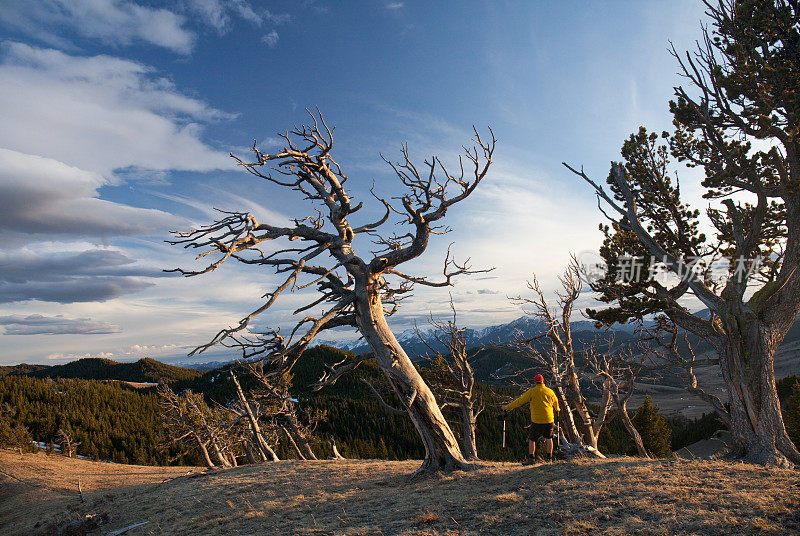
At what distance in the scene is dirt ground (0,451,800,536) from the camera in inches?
203

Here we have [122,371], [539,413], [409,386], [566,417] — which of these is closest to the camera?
[539,413]

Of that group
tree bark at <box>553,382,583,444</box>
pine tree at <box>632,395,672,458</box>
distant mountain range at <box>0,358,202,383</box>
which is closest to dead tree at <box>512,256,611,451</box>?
tree bark at <box>553,382,583,444</box>

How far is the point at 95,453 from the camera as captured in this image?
2530 inches

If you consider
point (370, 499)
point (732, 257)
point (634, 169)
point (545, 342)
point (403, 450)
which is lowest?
point (403, 450)

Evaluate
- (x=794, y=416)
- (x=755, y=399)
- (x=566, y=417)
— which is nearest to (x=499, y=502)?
(x=566, y=417)

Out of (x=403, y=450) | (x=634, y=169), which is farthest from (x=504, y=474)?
(x=403, y=450)

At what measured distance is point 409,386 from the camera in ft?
31.7

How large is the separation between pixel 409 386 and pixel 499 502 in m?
3.50

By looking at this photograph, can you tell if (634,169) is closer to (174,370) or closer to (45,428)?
(45,428)

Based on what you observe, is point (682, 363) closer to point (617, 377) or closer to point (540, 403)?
point (617, 377)

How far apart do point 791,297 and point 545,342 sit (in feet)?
28.0

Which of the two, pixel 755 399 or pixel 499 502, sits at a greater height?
pixel 755 399

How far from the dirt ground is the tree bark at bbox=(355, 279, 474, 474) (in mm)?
551

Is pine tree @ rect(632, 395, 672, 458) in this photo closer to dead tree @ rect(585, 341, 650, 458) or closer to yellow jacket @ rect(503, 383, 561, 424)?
dead tree @ rect(585, 341, 650, 458)
